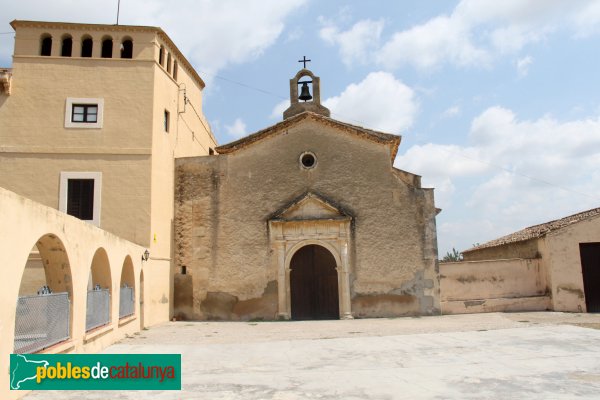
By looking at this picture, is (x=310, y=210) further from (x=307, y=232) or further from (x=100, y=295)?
(x=100, y=295)

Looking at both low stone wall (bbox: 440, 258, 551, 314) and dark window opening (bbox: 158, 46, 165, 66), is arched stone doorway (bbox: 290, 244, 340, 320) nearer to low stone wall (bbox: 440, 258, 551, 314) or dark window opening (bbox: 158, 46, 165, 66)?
low stone wall (bbox: 440, 258, 551, 314)

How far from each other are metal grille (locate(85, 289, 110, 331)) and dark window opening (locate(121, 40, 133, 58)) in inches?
352

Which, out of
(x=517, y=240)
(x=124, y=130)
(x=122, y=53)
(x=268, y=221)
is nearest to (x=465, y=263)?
(x=517, y=240)

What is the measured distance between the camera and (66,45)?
1578 cm

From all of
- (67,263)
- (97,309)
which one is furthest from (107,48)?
(67,263)

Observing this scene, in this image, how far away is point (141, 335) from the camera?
12.3 meters

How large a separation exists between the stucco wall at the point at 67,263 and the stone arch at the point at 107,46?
22.3ft

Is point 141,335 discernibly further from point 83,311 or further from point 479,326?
point 479,326

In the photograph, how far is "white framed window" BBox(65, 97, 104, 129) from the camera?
1522 cm

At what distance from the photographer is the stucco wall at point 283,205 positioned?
16500 mm

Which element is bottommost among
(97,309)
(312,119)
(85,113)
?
(97,309)

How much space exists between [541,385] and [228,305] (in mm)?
11899

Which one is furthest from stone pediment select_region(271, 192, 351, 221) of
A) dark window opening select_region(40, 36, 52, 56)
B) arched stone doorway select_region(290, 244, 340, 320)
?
dark window opening select_region(40, 36, 52, 56)

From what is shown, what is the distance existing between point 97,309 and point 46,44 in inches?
406
